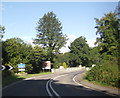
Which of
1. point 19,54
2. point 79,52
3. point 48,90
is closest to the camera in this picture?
point 48,90

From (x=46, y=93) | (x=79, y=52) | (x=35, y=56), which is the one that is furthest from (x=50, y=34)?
(x=46, y=93)

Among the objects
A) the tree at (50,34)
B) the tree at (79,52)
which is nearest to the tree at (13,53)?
the tree at (50,34)

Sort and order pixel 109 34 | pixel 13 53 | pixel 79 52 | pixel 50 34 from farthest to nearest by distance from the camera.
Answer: pixel 79 52 → pixel 50 34 → pixel 13 53 → pixel 109 34

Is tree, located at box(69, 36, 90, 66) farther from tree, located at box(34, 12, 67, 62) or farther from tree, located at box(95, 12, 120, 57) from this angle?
tree, located at box(95, 12, 120, 57)

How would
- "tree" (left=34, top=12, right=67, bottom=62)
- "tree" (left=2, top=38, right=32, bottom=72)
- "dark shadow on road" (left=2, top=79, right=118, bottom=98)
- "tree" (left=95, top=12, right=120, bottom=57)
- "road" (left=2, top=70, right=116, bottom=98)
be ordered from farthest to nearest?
"tree" (left=34, top=12, right=67, bottom=62) < "tree" (left=2, top=38, right=32, bottom=72) < "tree" (left=95, top=12, right=120, bottom=57) < "road" (left=2, top=70, right=116, bottom=98) < "dark shadow on road" (left=2, top=79, right=118, bottom=98)

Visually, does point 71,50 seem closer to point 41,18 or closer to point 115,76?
point 41,18

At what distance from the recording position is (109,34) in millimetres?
34188

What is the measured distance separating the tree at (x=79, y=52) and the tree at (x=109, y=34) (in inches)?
1654

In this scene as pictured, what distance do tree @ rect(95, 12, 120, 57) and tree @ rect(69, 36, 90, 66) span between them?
42017 mm

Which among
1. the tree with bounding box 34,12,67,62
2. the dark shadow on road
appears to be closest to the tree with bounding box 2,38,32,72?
the tree with bounding box 34,12,67,62

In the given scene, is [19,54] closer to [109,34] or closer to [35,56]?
[35,56]

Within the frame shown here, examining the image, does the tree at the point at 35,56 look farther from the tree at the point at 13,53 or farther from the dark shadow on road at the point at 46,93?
the dark shadow on road at the point at 46,93

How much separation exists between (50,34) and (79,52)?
112 ft

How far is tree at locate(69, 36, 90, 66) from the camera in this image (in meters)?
84.9
